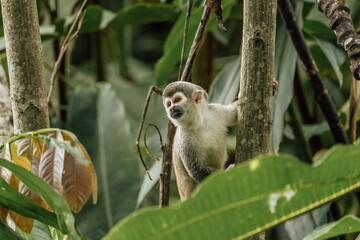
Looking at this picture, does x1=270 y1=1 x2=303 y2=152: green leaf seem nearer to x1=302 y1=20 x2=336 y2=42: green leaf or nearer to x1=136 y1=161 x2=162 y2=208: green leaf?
x1=302 y1=20 x2=336 y2=42: green leaf

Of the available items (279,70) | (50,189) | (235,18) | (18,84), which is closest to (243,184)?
(50,189)

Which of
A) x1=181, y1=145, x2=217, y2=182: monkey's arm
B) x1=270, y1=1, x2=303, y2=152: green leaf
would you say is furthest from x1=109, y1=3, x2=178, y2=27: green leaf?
x1=181, y1=145, x2=217, y2=182: monkey's arm

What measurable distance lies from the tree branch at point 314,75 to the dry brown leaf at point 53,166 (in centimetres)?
141

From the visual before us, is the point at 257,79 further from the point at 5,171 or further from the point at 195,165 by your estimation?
the point at 195,165

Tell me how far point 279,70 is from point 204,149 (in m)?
0.66

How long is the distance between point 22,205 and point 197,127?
1220 mm

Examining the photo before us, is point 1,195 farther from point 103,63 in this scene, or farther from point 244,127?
point 103,63

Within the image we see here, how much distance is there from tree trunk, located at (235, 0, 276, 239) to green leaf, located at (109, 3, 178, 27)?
2077mm

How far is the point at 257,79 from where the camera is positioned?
61.7 inches

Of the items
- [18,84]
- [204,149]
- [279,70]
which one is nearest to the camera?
[18,84]

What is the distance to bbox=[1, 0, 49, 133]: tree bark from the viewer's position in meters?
1.75

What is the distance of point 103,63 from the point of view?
4.66 meters

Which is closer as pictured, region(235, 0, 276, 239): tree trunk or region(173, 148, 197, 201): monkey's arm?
region(235, 0, 276, 239): tree trunk

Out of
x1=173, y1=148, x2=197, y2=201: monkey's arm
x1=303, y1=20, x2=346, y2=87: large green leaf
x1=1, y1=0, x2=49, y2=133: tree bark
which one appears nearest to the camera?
x1=1, y1=0, x2=49, y2=133: tree bark
